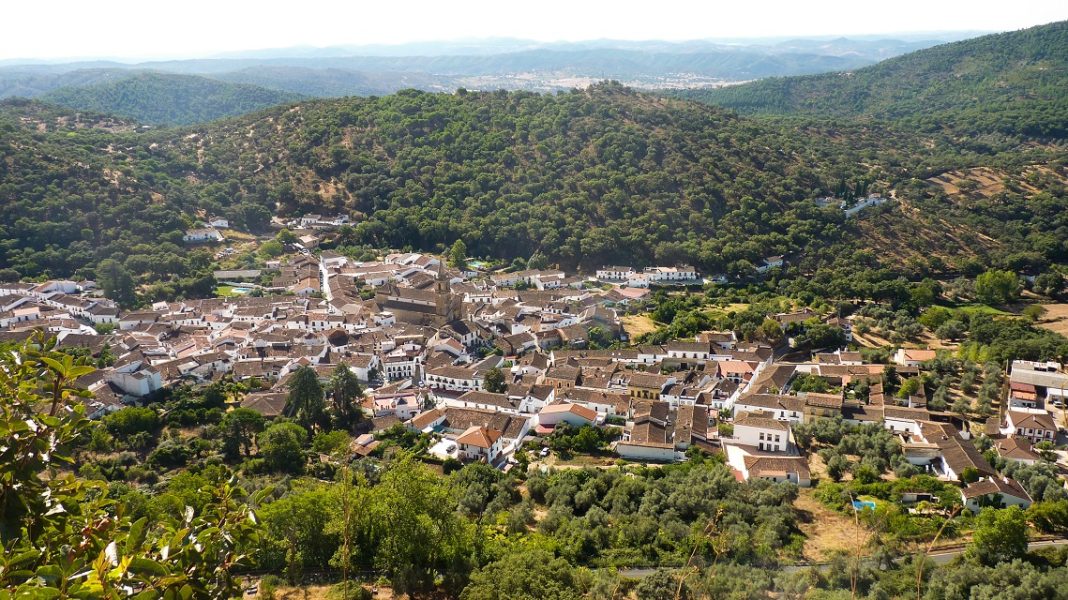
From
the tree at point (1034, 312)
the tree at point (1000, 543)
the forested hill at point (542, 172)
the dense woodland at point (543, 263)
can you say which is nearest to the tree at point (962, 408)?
the dense woodland at point (543, 263)

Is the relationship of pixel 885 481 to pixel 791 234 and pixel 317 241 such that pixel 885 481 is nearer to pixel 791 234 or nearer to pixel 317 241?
pixel 791 234

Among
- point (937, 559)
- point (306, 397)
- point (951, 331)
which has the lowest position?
point (951, 331)

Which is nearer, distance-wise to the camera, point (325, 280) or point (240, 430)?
point (240, 430)

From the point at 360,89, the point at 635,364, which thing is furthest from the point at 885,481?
the point at 360,89

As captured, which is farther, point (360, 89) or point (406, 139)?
point (360, 89)

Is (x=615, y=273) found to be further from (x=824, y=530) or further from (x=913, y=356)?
(x=824, y=530)

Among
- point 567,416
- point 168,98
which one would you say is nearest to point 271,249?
point 567,416

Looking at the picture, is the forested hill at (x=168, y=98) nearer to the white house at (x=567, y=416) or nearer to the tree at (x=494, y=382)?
the tree at (x=494, y=382)
